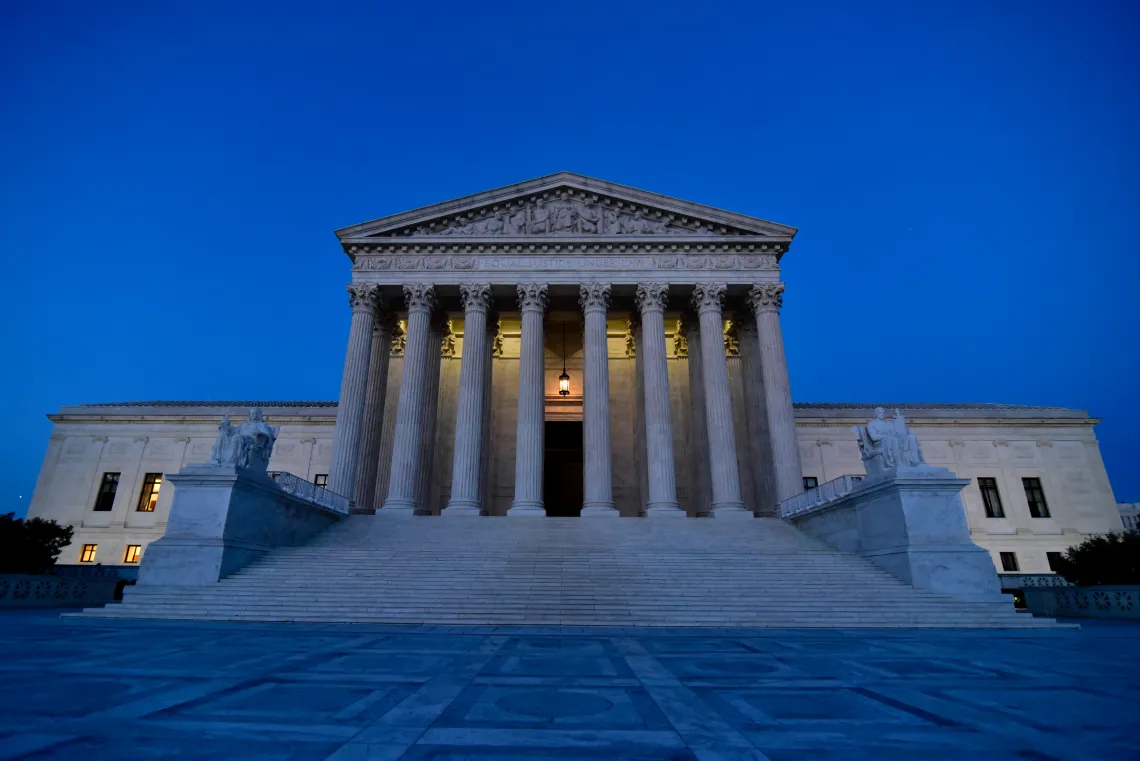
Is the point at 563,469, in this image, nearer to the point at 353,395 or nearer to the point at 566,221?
the point at 353,395

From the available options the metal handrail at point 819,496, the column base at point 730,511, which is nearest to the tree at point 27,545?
the column base at point 730,511

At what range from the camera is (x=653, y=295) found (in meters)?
28.9

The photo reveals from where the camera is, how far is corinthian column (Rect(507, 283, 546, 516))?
2548 centimetres

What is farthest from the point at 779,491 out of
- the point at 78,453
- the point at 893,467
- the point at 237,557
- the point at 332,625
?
the point at 78,453

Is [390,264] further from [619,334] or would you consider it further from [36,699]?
[36,699]

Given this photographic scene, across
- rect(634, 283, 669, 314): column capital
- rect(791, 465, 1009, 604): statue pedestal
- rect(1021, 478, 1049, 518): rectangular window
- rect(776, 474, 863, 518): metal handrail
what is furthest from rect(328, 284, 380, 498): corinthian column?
rect(1021, 478, 1049, 518): rectangular window

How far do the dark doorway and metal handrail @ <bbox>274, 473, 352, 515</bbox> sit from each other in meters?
13.3

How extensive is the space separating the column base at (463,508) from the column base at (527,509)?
5.08ft

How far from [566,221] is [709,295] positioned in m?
8.50

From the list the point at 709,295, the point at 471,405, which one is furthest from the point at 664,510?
the point at 709,295

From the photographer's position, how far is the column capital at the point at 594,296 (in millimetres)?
28703

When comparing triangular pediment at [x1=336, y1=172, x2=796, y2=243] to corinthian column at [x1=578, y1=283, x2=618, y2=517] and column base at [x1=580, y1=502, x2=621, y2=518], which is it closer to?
corinthian column at [x1=578, y1=283, x2=618, y2=517]

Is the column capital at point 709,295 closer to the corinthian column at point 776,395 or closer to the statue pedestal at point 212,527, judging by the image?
the corinthian column at point 776,395

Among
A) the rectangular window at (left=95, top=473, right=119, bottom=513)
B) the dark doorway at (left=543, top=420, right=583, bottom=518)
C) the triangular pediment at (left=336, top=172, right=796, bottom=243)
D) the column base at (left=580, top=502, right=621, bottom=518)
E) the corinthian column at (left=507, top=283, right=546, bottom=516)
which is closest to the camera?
the column base at (left=580, top=502, right=621, bottom=518)
